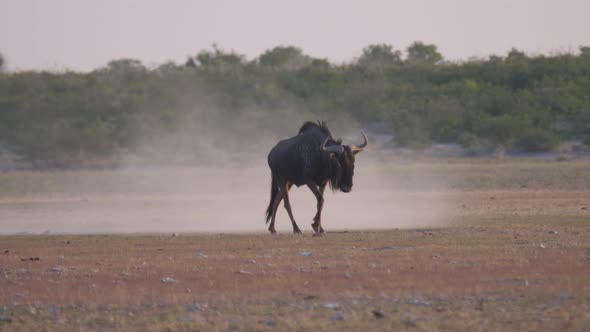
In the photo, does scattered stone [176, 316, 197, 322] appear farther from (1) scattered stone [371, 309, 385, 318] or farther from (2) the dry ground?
(1) scattered stone [371, 309, 385, 318]

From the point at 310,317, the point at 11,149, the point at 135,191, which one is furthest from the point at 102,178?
the point at 310,317

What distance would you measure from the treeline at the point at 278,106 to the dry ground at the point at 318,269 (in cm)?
1324

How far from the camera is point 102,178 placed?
32.0 metres

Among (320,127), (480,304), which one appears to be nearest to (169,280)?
(480,304)

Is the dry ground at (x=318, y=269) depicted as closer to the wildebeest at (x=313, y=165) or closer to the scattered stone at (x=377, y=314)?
the scattered stone at (x=377, y=314)

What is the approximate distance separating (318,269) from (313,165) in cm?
590

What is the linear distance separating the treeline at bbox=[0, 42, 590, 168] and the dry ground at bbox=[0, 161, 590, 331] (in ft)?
43.4

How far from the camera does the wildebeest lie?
17078mm

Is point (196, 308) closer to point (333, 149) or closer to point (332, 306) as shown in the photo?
point (332, 306)

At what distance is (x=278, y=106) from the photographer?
42.9 m

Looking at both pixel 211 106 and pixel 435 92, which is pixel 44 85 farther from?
pixel 435 92

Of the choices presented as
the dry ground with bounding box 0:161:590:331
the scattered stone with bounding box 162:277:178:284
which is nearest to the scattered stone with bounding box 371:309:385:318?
the dry ground with bounding box 0:161:590:331

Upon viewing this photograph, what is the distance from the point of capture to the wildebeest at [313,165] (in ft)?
56.0

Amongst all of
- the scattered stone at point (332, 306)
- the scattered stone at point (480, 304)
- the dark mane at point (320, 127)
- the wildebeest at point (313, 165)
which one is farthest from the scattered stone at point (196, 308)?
the dark mane at point (320, 127)
